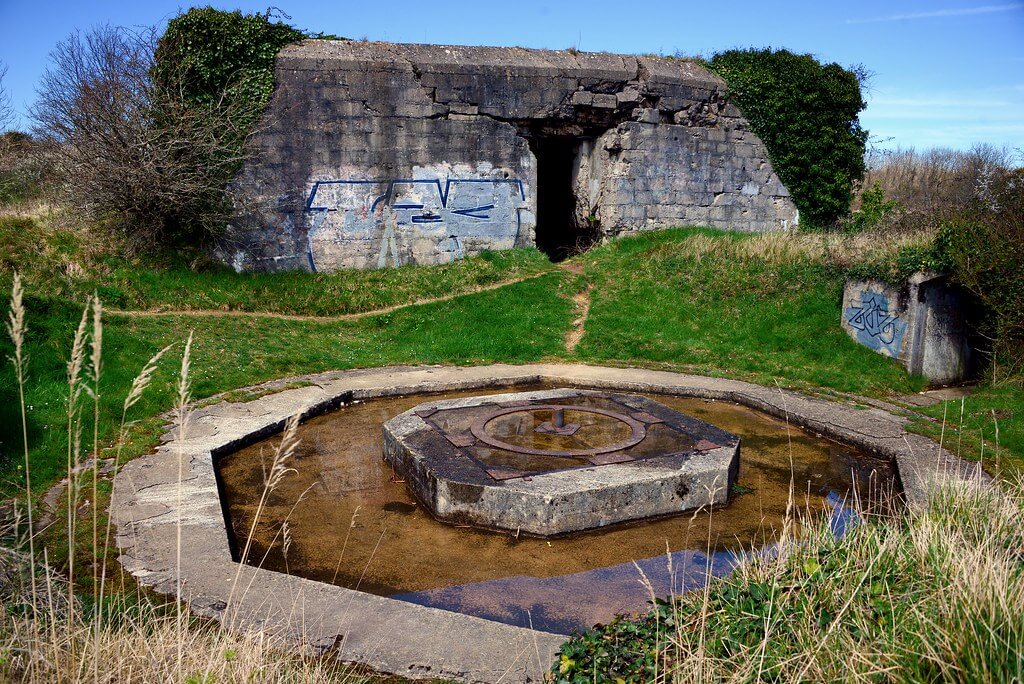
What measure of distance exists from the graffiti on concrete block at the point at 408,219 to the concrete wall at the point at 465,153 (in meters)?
0.03

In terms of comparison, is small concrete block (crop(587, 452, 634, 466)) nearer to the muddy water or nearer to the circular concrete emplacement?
the circular concrete emplacement

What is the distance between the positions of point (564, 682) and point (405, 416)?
13.5 feet

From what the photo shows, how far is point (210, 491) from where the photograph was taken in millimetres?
5523

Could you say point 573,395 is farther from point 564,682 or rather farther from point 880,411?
point 564,682

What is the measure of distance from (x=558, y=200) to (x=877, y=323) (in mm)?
9396

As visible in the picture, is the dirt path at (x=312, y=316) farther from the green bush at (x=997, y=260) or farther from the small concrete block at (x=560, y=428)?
the green bush at (x=997, y=260)

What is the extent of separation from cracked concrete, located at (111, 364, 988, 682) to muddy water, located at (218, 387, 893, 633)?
301 millimetres

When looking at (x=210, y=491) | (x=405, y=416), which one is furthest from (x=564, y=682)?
(x=405, y=416)

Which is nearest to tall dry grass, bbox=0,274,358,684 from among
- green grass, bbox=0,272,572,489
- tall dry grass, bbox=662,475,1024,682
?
tall dry grass, bbox=662,475,1024,682

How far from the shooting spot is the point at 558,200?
18344 mm

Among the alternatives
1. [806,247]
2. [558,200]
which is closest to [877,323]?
[806,247]

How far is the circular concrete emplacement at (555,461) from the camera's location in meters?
5.36

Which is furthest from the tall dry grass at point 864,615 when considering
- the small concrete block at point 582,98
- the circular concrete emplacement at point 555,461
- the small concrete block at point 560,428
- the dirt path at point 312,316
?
the small concrete block at point 582,98

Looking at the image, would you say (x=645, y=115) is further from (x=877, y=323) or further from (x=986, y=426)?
(x=986, y=426)
